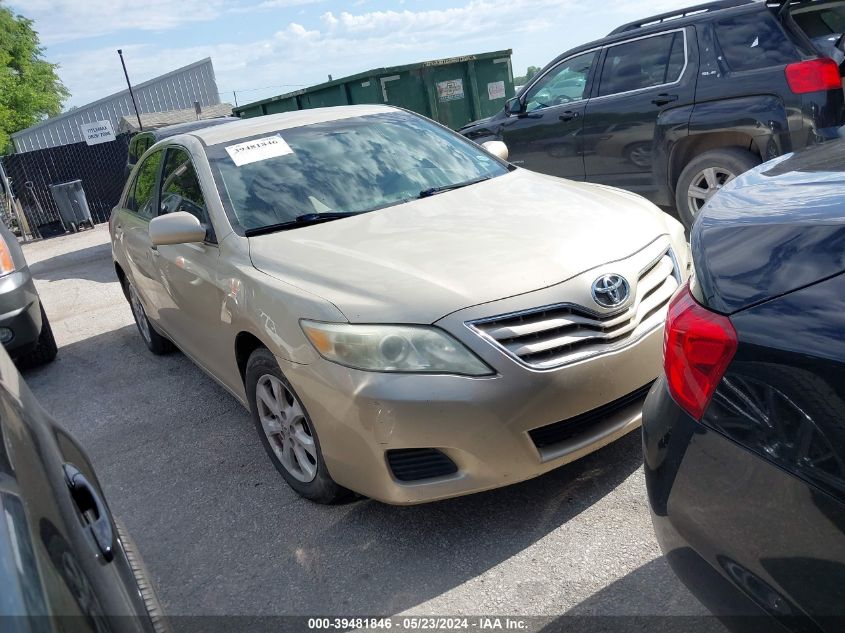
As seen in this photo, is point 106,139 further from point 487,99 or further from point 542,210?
point 542,210

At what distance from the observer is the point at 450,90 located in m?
11.2

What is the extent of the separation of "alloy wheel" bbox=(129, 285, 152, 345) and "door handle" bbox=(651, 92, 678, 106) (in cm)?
448

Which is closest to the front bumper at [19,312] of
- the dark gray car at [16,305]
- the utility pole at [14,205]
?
the dark gray car at [16,305]

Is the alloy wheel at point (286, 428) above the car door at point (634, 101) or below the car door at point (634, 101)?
below

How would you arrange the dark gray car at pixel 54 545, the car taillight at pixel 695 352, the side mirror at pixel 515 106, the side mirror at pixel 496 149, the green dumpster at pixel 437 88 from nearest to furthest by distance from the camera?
the dark gray car at pixel 54 545 < the car taillight at pixel 695 352 < the side mirror at pixel 496 149 < the side mirror at pixel 515 106 < the green dumpster at pixel 437 88

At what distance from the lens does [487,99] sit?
38.8 ft

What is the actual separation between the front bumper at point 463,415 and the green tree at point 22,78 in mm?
48818

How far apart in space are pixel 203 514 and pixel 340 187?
1.68 metres

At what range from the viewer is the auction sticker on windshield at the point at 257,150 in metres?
3.84

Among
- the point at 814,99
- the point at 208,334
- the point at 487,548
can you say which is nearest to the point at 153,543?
the point at 208,334

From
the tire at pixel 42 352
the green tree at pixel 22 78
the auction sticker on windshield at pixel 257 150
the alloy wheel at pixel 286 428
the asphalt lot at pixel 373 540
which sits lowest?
the asphalt lot at pixel 373 540

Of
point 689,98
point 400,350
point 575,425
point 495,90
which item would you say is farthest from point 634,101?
point 495,90

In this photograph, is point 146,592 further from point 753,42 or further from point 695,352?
point 753,42

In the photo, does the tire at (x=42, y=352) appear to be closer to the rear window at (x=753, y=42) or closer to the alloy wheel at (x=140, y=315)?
the alloy wheel at (x=140, y=315)
